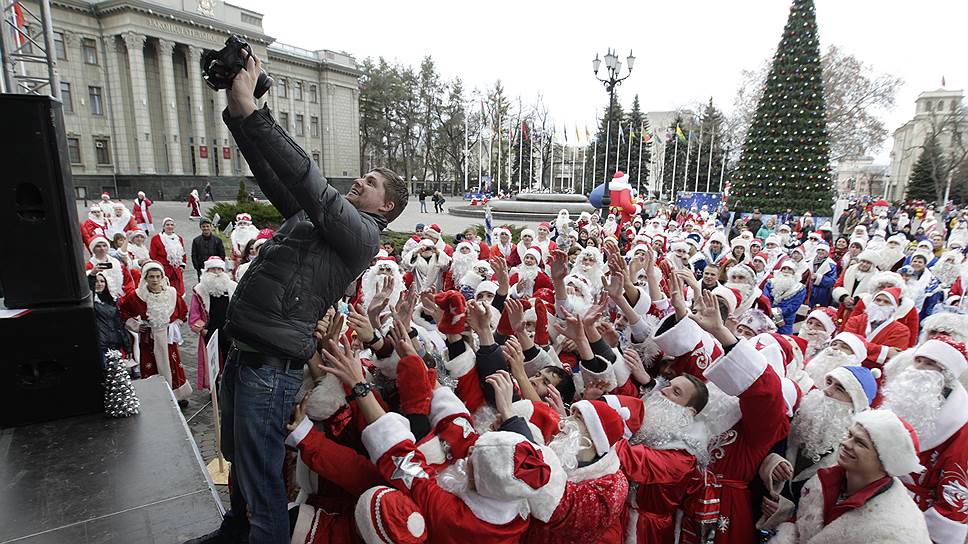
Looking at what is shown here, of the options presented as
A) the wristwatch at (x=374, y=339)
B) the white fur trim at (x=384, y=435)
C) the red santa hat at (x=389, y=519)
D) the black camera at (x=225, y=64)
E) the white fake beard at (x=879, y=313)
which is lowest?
the white fake beard at (x=879, y=313)

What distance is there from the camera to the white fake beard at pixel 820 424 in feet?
Result: 9.39

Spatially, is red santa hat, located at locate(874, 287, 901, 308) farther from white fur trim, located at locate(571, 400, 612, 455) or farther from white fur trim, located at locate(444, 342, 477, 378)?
white fur trim, located at locate(444, 342, 477, 378)

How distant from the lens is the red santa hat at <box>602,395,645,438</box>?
2719mm

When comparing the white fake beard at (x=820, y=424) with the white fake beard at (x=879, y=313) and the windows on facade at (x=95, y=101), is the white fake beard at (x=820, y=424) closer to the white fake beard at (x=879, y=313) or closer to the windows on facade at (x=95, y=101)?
the white fake beard at (x=879, y=313)

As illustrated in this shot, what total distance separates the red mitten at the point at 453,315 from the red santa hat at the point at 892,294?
18.7 ft

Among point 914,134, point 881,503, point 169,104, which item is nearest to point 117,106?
point 169,104

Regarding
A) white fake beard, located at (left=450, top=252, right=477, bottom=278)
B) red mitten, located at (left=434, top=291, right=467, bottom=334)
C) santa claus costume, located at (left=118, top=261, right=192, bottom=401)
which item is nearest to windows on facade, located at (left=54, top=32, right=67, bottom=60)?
santa claus costume, located at (left=118, top=261, right=192, bottom=401)

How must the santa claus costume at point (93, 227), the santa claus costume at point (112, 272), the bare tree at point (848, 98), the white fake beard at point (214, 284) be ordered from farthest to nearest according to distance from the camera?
the bare tree at point (848, 98) < the santa claus costume at point (93, 227) < the santa claus costume at point (112, 272) < the white fake beard at point (214, 284)

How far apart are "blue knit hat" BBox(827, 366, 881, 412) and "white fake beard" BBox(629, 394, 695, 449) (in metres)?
0.95

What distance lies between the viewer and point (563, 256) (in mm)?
4734

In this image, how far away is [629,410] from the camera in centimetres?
276

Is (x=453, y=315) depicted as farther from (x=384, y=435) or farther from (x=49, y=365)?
(x=49, y=365)

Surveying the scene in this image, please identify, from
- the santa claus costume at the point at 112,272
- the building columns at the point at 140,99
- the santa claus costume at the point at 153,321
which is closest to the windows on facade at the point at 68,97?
the building columns at the point at 140,99

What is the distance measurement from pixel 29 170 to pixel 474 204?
32.8 metres
